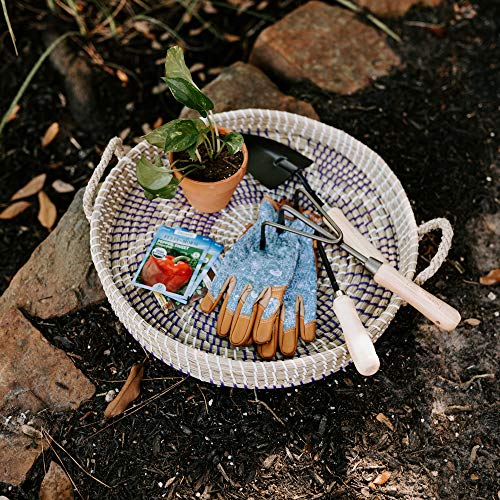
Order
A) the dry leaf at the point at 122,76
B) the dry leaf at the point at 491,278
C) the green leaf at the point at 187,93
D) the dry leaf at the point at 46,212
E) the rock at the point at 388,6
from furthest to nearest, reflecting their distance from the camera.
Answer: the rock at the point at 388,6 < the dry leaf at the point at 122,76 < the dry leaf at the point at 46,212 < the dry leaf at the point at 491,278 < the green leaf at the point at 187,93

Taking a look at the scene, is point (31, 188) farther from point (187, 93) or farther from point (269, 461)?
point (269, 461)

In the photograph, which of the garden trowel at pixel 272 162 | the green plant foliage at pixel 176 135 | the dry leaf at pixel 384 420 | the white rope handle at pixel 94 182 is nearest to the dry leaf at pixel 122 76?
the white rope handle at pixel 94 182

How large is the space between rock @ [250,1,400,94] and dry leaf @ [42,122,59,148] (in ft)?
2.86

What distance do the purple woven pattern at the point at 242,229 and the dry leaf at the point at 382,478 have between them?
0.38m

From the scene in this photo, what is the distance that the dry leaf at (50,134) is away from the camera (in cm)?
228

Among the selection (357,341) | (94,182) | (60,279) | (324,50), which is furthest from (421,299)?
(324,50)

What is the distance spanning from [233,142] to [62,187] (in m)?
0.92

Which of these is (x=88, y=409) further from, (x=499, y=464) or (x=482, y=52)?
(x=482, y=52)

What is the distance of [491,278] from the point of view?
1915mm

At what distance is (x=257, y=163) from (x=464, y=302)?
83cm

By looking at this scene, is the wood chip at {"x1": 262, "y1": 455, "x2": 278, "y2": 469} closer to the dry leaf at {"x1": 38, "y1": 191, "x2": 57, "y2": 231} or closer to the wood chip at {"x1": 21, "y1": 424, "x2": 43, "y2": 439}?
the wood chip at {"x1": 21, "y1": 424, "x2": 43, "y2": 439}

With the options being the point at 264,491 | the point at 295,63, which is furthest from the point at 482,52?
the point at 264,491

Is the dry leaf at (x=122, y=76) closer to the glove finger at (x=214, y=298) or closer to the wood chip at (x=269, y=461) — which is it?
the glove finger at (x=214, y=298)

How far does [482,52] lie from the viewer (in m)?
2.49
